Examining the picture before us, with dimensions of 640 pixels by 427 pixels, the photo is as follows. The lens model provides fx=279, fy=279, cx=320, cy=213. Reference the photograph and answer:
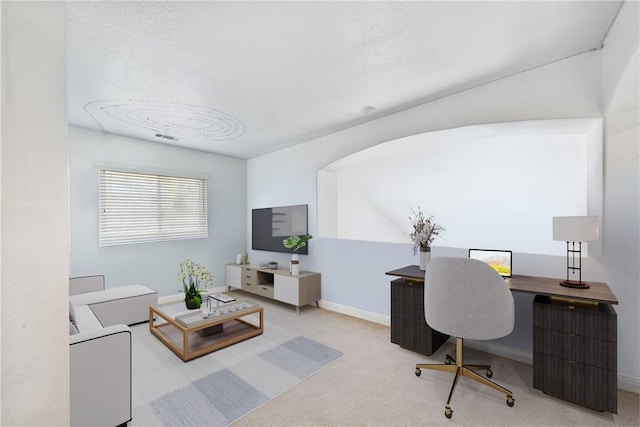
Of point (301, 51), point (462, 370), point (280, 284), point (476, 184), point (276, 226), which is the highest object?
point (301, 51)

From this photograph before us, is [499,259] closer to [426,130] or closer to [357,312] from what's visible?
[426,130]

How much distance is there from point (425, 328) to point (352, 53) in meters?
2.52

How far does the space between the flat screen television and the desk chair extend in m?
2.49

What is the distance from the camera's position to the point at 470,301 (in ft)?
6.66

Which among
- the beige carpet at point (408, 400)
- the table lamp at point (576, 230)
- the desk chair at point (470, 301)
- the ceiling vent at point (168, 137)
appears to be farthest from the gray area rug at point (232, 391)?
the ceiling vent at point (168, 137)

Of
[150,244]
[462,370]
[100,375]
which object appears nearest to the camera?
[100,375]

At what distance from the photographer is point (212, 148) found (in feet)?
15.7

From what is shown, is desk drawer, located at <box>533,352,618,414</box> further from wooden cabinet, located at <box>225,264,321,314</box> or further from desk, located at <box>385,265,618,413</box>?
wooden cabinet, located at <box>225,264,321,314</box>

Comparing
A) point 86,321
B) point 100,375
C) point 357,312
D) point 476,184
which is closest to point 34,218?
point 100,375

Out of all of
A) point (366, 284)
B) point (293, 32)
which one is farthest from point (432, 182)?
point (293, 32)

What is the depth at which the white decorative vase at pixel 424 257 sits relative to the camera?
2949 millimetres

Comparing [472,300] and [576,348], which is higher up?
[472,300]

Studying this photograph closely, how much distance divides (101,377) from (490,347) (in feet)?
10.6

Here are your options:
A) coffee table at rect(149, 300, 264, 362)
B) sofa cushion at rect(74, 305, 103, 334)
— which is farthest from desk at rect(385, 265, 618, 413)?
sofa cushion at rect(74, 305, 103, 334)
